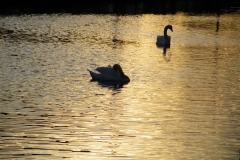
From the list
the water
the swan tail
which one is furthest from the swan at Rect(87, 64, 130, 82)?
the water

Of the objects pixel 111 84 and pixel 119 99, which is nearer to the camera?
pixel 119 99

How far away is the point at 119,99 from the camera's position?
63.3ft

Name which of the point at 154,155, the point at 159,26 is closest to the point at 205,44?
the point at 159,26

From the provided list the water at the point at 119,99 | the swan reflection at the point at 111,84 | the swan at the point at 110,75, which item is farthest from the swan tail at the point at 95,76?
the water at the point at 119,99

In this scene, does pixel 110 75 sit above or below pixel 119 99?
above

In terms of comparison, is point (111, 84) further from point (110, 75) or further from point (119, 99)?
point (119, 99)

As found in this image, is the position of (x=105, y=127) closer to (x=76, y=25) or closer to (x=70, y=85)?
(x=70, y=85)

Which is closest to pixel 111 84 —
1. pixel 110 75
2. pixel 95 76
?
pixel 110 75

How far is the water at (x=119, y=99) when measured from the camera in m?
13.8

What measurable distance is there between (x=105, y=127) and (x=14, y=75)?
311 inches

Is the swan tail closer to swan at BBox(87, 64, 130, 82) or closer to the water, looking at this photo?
swan at BBox(87, 64, 130, 82)

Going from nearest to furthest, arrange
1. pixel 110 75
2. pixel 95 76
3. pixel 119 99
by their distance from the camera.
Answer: pixel 119 99, pixel 95 76, pixel 110 75

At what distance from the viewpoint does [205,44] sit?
34.5m
